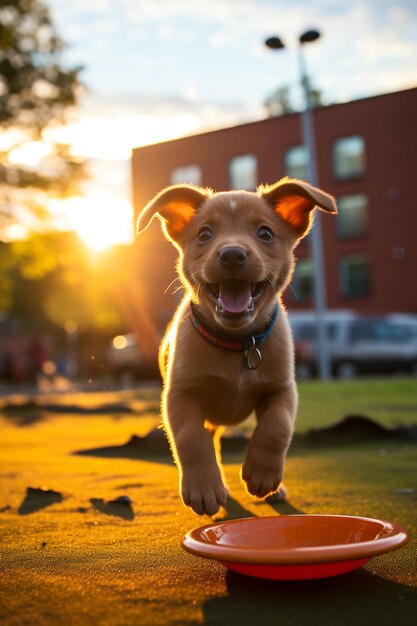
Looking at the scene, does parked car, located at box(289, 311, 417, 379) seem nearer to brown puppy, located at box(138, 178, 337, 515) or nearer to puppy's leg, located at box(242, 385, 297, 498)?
brown puppy, located at box(138, 178, 337, 515)

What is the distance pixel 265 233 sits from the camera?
11.2 ft

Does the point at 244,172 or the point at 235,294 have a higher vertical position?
the point at 244,172

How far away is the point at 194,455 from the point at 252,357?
514mm

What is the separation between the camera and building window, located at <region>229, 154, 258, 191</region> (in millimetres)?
8711

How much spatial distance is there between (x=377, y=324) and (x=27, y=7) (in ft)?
45.1

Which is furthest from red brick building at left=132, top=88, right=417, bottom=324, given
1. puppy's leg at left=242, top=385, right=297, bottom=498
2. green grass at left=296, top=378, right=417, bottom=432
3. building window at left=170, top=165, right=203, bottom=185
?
green grass at left=296, top=378, right=417, bottom=432

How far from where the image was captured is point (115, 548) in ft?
9.32

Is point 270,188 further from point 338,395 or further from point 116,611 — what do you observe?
point 338,395

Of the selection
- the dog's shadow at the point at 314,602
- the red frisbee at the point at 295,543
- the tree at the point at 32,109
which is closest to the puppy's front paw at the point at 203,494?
the red frisbee at the point at 295,543

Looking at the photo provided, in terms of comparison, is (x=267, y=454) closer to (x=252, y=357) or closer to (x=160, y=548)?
(x=252, y=357)

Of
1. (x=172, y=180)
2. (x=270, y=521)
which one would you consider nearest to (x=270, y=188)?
(x=270, y=521)

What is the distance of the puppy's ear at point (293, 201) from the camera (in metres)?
3.45

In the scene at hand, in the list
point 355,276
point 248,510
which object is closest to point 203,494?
point 248,510

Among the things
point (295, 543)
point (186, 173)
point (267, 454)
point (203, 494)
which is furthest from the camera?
point (186, 173)
